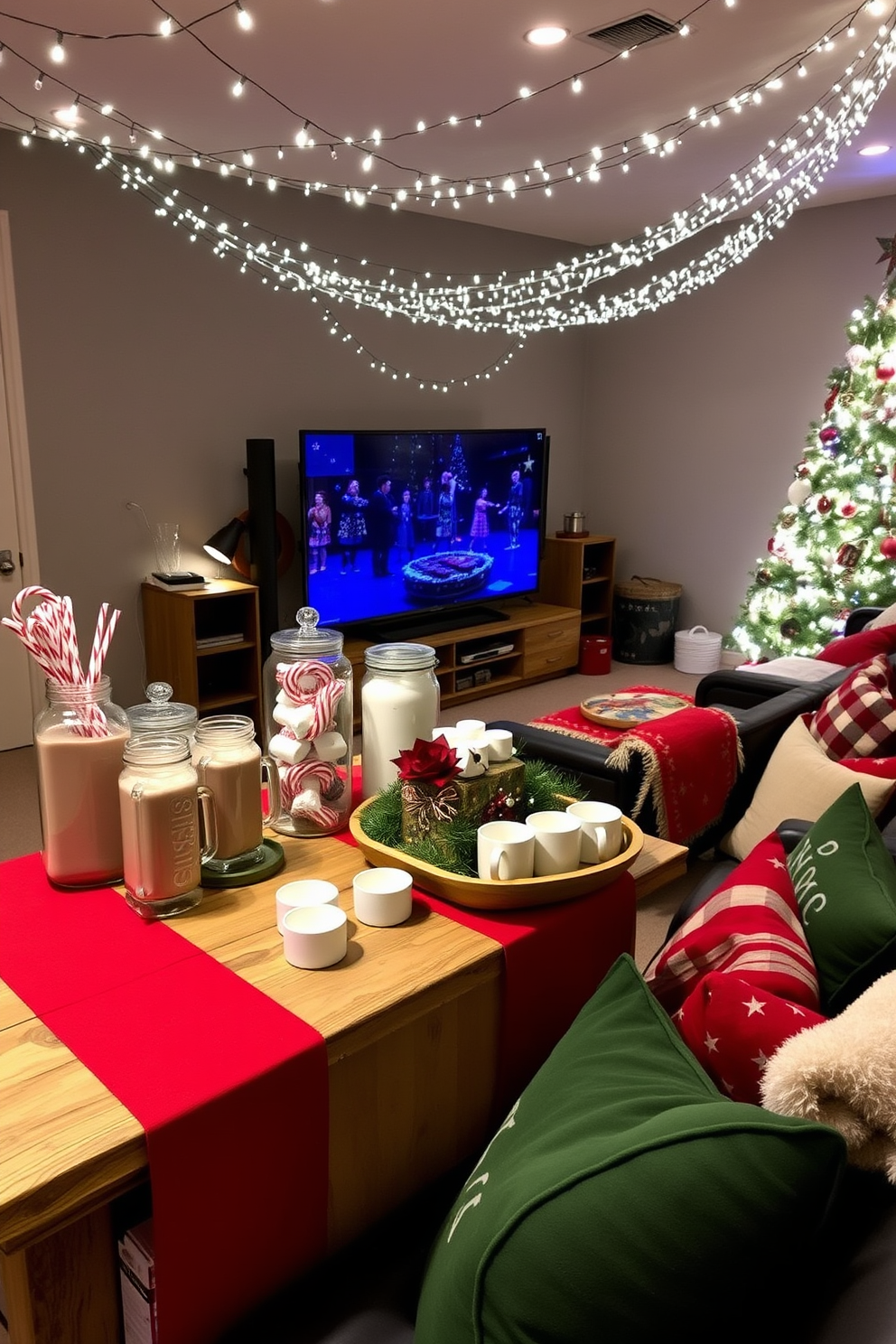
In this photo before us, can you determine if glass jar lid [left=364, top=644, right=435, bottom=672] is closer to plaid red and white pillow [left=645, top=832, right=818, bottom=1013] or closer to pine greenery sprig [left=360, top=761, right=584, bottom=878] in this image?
pine greenery sprig [left=360, top=761, right=584, bottom=878]

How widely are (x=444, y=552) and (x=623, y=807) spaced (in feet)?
9.77

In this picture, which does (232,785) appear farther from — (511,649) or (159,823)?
(511,649)

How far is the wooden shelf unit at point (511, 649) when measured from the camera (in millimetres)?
5418

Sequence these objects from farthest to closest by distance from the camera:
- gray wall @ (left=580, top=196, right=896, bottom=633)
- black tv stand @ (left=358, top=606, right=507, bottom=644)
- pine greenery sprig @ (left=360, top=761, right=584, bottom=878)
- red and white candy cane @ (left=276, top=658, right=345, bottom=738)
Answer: gray wall @ (left=580, top=196, right=896, bottom=633) → black tv stand @ (left=358, top=606, right=507, bottom=644) → red and white candy cane @ (left=276, top=658, right=345, bottom=738) → pine greenery sprig @ (left=360, top=761, right=584, bottom=878)

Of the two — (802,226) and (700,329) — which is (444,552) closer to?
(700,329)

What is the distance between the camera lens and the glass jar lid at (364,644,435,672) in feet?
5.35

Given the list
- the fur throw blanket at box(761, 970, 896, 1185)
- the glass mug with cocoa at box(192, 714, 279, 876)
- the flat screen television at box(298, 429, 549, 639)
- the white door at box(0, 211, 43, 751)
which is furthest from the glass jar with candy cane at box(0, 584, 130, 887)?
the flat screen television at box(298, 429, 549, 639)

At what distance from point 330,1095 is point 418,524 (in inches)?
174

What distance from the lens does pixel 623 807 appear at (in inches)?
111

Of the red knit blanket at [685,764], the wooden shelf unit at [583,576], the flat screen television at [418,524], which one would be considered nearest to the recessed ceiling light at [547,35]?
the red knit blanket at [685,764]

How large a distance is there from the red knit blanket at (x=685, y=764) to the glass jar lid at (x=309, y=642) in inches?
54.4

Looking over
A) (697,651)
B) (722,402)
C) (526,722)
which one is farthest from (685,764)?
(722,402)

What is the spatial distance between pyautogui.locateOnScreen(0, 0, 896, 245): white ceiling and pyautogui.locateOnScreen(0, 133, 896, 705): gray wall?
1.53 ft

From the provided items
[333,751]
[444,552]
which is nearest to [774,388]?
[444,552]
